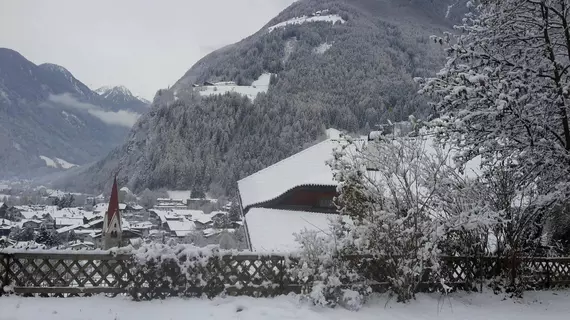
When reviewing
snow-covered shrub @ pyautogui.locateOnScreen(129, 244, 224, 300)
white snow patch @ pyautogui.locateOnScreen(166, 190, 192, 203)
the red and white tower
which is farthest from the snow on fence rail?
white snow patch @ pyautogui.locateOnScreen(166, 190, 192, 203)

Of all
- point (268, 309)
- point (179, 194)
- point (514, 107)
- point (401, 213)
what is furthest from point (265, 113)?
point (268, 309)

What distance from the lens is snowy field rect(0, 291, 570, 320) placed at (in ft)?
26.1

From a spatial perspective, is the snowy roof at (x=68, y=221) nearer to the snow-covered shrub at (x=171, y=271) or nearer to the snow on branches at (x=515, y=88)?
the snow-covered shrub at (x=171, y=271)

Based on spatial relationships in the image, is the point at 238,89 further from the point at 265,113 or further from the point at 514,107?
the point at 514,107

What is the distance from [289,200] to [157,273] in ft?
51.8

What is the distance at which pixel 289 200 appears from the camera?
24.5 metres

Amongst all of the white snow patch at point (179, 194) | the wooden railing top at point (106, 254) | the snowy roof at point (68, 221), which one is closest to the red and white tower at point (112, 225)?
the snowy roof at point (68, 221)

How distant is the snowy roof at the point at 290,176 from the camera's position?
24953mm

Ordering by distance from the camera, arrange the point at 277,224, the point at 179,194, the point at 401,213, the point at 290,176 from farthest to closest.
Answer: the point at 179,194 → the point at 290,176 → the point at 277,224 → the point at 401,213

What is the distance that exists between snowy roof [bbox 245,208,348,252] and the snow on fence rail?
7263 mm

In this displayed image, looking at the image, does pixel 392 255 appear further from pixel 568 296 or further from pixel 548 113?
pixel 548 113

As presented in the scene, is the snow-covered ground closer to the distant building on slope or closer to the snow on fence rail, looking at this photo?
the distant building on slope

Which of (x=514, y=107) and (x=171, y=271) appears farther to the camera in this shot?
(x=514, y=107)

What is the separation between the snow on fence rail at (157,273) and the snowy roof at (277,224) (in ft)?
23.8
